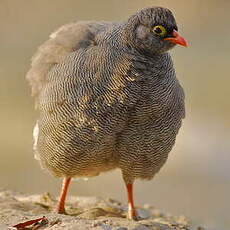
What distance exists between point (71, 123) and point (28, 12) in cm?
1718

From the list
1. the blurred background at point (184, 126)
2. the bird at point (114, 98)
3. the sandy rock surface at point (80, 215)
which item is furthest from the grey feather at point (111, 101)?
the blurred background at point (184, 126)

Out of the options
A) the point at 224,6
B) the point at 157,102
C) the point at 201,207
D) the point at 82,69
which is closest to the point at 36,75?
the point at 82,69

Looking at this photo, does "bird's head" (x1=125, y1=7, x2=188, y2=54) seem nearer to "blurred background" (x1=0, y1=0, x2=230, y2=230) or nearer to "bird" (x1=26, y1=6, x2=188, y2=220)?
"bird" (x1=26, y1=6, x2=188, y2=220)

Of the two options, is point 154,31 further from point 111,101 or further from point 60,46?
point 60,46

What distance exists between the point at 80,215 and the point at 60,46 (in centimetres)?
196

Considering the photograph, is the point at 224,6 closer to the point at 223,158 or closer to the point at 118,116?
the point at 223,158

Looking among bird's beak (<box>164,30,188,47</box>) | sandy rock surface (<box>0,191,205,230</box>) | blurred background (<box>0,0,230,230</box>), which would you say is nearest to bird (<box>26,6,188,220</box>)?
bird's beak (<box>164,30,188,47</box>)

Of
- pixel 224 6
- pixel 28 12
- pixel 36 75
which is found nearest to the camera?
pixel 36 75

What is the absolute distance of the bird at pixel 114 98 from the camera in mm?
7875

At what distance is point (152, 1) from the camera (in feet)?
77.7

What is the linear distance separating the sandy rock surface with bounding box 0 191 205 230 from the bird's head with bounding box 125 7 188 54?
1857 millimetres

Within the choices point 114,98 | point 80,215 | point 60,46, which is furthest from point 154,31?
point 80,215

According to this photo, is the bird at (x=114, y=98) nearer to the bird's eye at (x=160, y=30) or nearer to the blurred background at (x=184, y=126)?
the bird's eye at (x=160, y=30)

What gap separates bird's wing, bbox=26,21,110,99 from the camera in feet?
27.5
